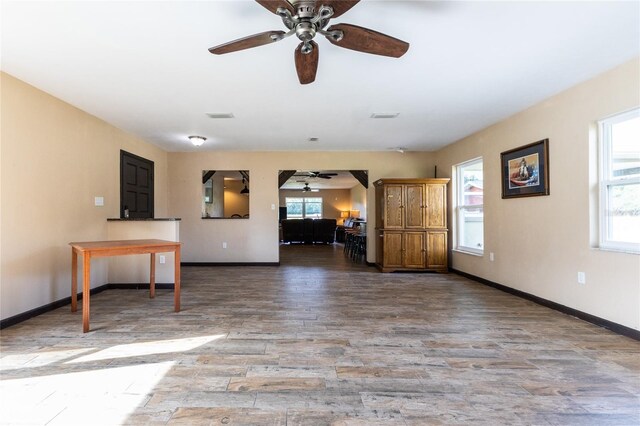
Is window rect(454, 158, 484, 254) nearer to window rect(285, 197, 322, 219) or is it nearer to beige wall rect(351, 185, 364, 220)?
beige wall rect(351, 185, 364, 220)

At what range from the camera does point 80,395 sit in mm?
1710

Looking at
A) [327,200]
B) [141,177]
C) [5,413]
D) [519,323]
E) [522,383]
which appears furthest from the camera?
[327,200]

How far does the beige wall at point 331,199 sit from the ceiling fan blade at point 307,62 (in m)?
12.0

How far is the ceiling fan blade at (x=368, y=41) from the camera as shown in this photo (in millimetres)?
1799

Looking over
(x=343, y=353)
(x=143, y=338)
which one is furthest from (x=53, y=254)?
(x=343, y=353)

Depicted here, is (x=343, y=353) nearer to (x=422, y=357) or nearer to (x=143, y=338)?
(x=422, y=357)

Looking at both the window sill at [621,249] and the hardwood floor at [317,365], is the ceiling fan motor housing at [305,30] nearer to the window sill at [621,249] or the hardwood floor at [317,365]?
the hardwood floor at [317,365]

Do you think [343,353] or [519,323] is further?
[519,323]

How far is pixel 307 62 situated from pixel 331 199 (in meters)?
12.3

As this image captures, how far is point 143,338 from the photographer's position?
2.49m

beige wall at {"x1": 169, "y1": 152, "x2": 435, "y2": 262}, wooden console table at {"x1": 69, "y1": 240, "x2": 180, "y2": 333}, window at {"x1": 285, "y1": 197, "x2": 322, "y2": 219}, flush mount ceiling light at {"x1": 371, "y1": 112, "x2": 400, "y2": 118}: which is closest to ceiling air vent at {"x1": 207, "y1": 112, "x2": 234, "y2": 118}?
wooden console table at {"x1": 69, "y1": 240, "x2": 180, "y2": 333}

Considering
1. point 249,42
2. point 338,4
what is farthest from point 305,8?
point 249,42

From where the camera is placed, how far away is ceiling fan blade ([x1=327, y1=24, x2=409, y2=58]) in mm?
1799

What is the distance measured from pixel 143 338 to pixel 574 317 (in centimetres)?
408
